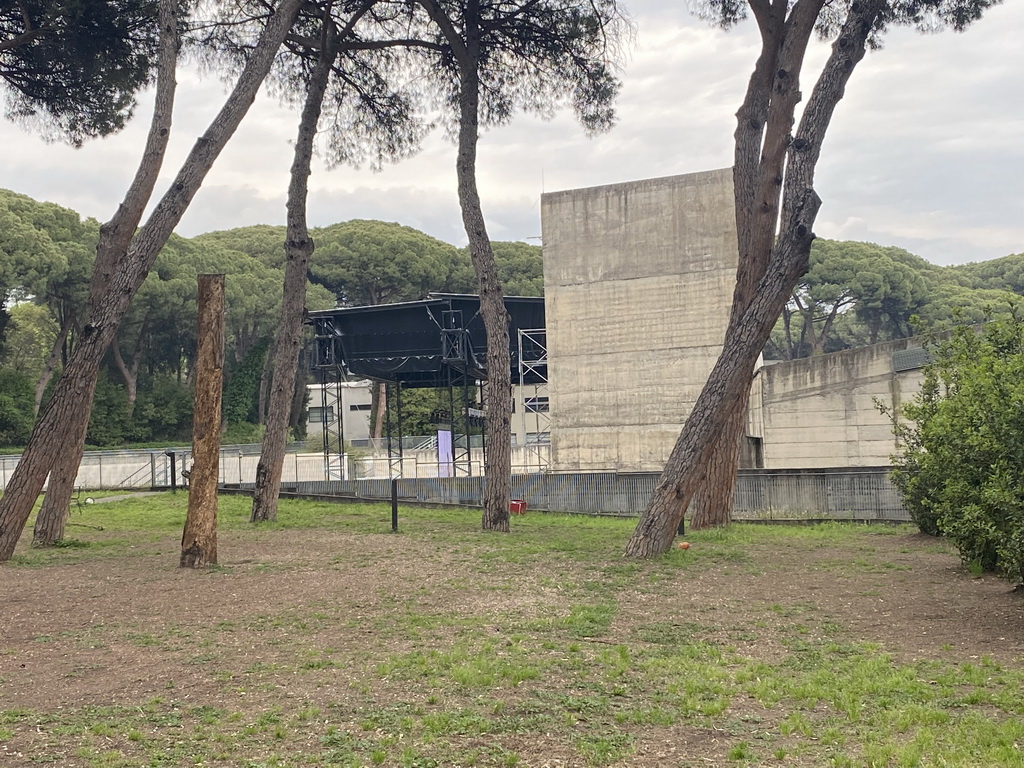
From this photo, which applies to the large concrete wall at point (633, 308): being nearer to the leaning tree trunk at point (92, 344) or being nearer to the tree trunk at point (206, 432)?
the leaning tree trunk at point (92, 344)

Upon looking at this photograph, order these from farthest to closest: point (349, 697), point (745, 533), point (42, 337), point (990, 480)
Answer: point (42, 337), point (745, 533), point (990, 480), point (349, 697)

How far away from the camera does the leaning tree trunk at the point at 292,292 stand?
16766 mm

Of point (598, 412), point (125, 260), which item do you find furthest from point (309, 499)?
point (125, 260)

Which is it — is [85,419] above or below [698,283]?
below

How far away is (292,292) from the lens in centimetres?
1694

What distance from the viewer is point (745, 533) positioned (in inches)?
595

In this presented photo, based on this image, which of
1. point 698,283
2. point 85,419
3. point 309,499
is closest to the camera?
point 85,419

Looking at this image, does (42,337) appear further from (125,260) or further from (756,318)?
(756,318)

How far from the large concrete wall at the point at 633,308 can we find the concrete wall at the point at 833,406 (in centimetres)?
280

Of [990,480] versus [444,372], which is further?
[444,372]

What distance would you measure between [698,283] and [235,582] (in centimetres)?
1921

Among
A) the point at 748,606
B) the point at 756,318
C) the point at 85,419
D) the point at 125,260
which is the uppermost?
the point at 125,260

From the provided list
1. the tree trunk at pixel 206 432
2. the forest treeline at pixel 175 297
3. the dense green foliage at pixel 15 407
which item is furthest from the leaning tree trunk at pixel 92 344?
the dense green foliage at pixel 15 407

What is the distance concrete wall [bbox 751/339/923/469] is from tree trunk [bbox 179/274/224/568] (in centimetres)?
1620
